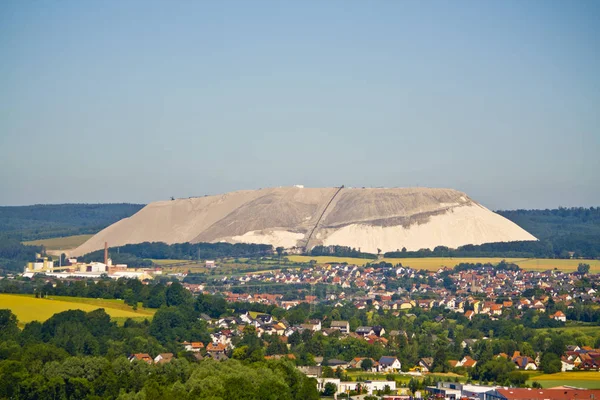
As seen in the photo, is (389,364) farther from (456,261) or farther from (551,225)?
(551,225)

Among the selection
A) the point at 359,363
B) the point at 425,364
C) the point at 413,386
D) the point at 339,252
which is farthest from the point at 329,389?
the point at 339,252

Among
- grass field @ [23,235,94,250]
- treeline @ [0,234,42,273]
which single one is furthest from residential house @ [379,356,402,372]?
grass field @ [23,235,94,250]

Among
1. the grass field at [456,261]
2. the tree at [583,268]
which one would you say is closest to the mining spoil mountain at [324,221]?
the grass field at [456,261]

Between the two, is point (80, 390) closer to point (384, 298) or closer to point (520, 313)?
point (520, 313)

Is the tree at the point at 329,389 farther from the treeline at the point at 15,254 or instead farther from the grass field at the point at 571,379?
the treeline at the point at 15,254

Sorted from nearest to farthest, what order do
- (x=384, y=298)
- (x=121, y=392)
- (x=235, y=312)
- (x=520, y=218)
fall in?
1. (x=121, y=392)
2. (x=235, y=312)
3. (x=384, y=298)
4. (x=520, y=218)

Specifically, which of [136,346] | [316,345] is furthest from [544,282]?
[136,346]
